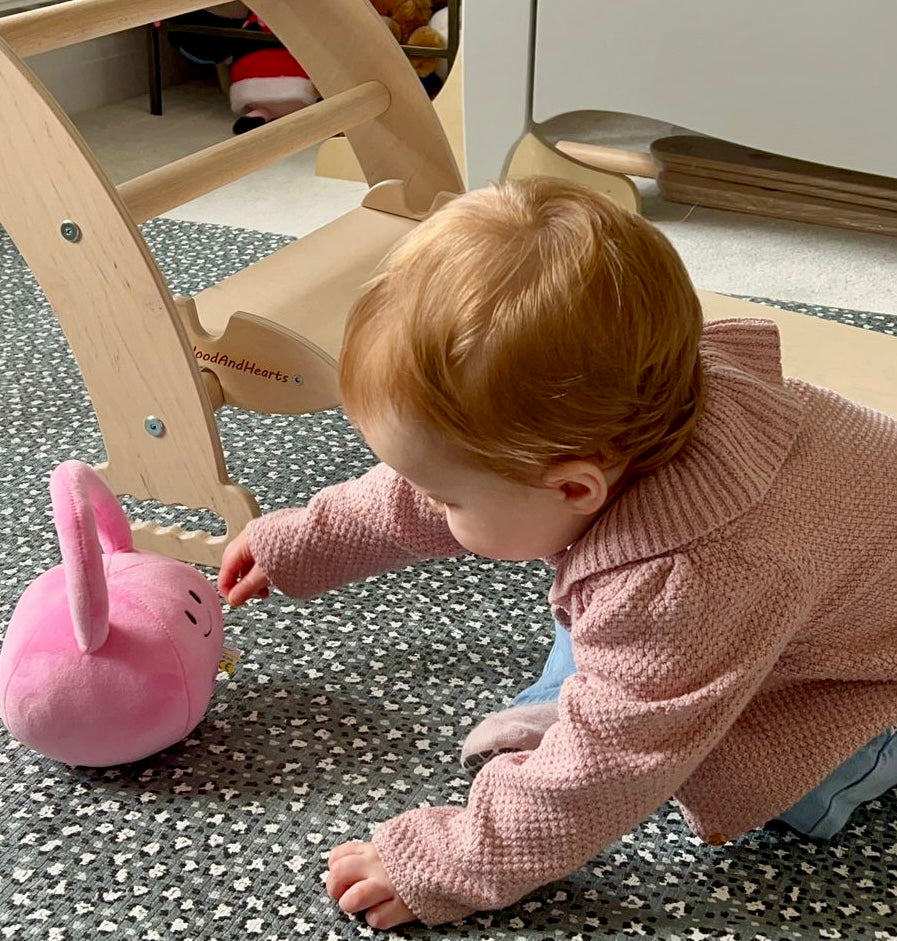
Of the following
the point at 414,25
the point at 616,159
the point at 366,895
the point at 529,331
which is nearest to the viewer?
the point at 529,331

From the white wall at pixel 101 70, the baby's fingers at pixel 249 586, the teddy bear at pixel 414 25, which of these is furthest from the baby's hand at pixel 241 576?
the white wall at pixel 101 70

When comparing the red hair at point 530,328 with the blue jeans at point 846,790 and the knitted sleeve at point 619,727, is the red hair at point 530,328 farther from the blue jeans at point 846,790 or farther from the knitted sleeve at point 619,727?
the blue jeans at point 846,790

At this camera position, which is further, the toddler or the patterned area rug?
the patterned area rug

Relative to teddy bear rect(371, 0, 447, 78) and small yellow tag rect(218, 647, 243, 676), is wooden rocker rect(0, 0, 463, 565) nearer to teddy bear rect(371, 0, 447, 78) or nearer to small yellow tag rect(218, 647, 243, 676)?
small yellow tag rect(218, 647, 243, 676)

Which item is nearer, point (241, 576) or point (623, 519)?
point (623, 519)

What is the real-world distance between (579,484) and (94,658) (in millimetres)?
338

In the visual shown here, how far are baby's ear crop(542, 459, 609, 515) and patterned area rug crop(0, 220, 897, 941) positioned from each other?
0.80 ft

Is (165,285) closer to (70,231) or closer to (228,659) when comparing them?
Answer: (70,231)

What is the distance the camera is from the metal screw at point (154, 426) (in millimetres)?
1060

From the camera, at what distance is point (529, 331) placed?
0.61 meters

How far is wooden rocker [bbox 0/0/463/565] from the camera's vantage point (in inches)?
39.1

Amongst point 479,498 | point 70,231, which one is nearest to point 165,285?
point 70,231

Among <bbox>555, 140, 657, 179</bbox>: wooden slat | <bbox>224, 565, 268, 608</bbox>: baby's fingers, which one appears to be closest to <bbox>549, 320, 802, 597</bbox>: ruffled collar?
<bbox>224, 565, 268, 608</bbox>: baby's fingers

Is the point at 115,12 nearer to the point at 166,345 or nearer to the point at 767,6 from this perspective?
the point at 166,345
